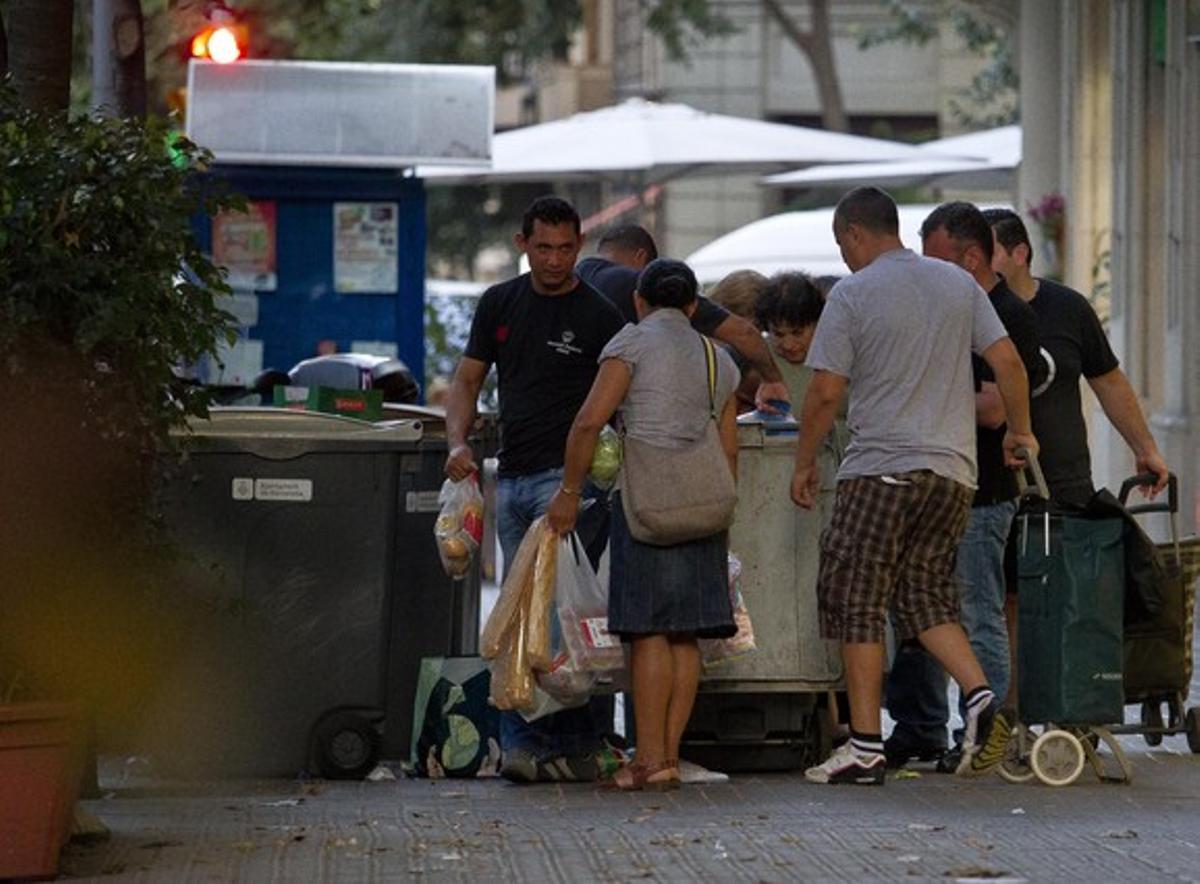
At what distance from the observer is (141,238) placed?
871cm

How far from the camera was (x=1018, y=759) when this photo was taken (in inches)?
401

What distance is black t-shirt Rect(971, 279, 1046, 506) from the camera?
34.4ft

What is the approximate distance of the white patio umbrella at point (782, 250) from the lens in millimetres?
22953

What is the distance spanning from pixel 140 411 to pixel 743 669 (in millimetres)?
2575

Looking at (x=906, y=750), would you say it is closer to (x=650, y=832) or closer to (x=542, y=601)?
(x=542, y=601)

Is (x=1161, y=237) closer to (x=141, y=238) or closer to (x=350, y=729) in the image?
(x=350, y=729)

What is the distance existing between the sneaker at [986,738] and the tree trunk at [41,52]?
3582 millimetres

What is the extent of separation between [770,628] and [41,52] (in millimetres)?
3075

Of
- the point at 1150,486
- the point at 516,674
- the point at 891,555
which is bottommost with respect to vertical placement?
the point at 516,674

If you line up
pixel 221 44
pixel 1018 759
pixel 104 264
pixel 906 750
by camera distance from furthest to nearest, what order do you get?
1. pixel 221 44
2. pixel 906 750
3. pixel 1018 759
4. pixel 104 264

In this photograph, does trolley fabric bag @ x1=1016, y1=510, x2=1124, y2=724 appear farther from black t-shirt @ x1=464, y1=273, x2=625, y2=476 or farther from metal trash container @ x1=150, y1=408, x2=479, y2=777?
metal trash container @ x1=150, y1=408, x2=479, y2=777

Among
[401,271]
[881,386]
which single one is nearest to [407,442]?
[881,386]

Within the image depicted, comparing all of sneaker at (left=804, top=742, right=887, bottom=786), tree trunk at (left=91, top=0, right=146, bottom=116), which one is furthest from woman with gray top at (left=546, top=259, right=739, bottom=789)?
tree trunk at (left=91, top=0, right=146, bottom=116)

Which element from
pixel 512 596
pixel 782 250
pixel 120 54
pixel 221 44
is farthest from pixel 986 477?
pixel 782 250
